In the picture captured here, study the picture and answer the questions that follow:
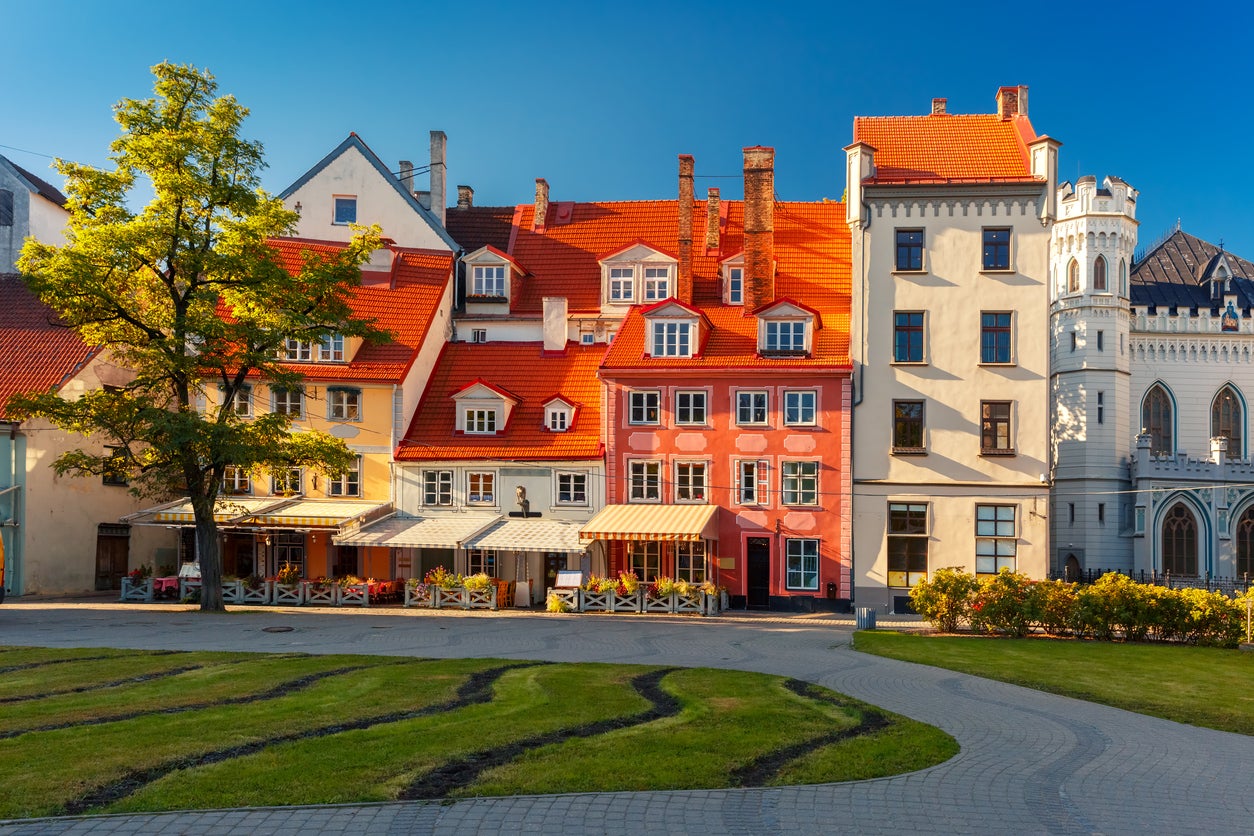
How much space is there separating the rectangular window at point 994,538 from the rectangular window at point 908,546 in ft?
5.82

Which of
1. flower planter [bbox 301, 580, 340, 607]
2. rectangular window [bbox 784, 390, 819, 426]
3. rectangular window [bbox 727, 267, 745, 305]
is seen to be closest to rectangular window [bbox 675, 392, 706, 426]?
rectangular window [bbox 784, 390, 819, 426]

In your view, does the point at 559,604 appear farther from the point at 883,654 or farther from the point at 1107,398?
the point at 1107,398

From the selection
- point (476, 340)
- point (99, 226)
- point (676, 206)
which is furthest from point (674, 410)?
point (99, 226)

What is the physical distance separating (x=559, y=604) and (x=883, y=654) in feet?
45.2

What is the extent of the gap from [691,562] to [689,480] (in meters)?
2.80

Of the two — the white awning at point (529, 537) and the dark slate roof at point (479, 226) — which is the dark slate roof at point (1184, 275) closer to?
the dark slate roof at point (479, 226)

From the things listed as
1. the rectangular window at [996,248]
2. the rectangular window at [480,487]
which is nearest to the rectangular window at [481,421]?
the rectangular window at [480,487]

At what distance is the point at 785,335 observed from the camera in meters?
39.5

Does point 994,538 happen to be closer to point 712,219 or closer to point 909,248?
point 909,248

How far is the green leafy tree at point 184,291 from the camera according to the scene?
31453 millimetres

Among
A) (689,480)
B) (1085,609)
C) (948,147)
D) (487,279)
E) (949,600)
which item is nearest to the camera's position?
(1085,609)

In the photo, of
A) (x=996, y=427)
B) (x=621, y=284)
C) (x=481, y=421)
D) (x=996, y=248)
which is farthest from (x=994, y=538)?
(x=481, y=421)

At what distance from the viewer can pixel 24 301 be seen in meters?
43.1

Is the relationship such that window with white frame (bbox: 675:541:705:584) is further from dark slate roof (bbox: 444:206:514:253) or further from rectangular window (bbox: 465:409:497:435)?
dark slate roof (bbox: 444:206:514:253)
